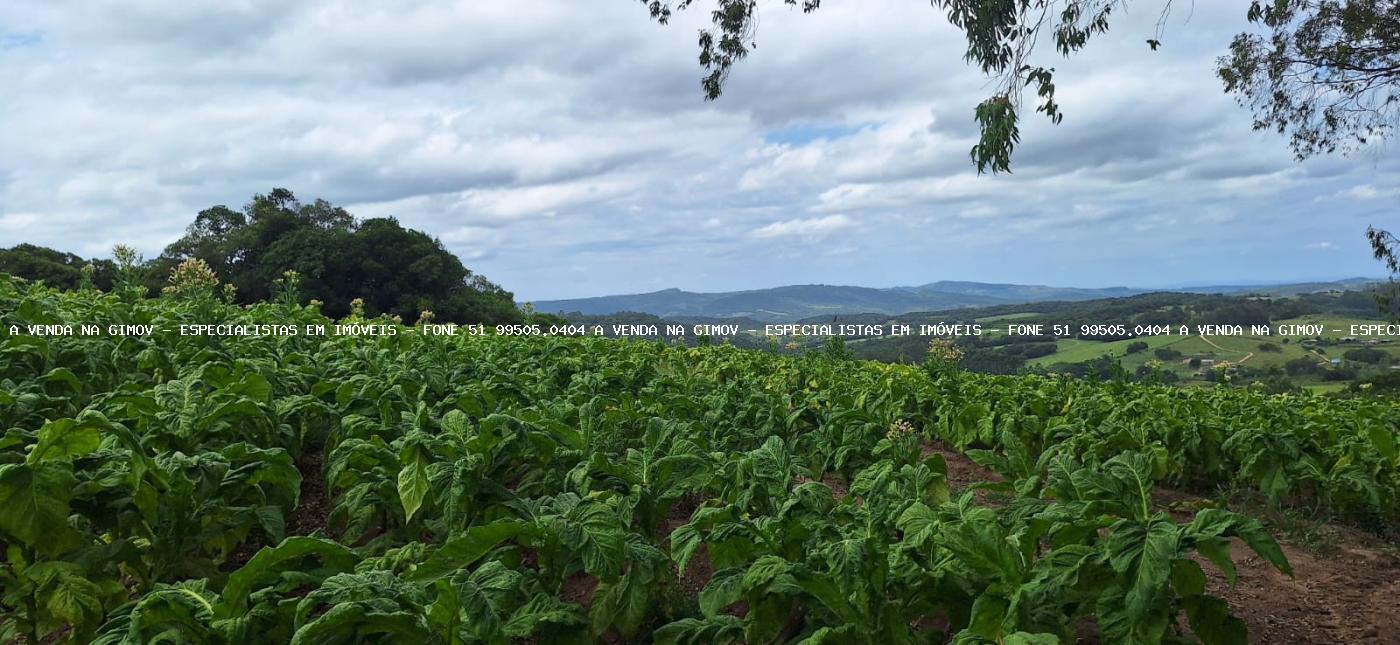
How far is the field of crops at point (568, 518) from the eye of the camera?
8.32 feet

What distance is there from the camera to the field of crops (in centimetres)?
254

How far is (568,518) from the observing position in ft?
9.91

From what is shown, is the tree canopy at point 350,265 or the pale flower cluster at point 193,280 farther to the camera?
the tree canopy at point 350,265

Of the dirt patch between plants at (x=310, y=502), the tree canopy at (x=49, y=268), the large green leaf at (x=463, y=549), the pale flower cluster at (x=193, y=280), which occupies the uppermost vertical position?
the tree canopy at (x=49, y=268)

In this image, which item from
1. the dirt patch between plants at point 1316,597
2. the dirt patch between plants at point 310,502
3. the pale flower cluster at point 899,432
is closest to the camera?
the dirt patch between plants at point 1316,597

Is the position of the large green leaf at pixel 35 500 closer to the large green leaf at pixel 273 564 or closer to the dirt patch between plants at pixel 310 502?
the large green leaf at pixel 273 564

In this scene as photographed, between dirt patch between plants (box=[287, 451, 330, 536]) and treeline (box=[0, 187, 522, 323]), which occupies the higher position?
treeline (box=[0, 187, 522, 323])

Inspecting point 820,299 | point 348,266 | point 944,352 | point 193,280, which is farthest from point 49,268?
point 820,299

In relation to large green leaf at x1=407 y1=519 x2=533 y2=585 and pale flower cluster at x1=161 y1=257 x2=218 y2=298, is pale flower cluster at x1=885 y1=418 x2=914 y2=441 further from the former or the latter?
pale flower cluster at x1=161 y1=257 x2=218 y2=298

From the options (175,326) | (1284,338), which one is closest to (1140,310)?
(1284,338)

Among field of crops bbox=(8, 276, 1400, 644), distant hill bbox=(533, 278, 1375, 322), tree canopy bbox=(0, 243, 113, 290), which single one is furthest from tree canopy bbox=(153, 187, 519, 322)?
distant hill bbox=(533, 278, 1375, 322)

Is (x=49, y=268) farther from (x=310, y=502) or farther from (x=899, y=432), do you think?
(x=899, y=432)

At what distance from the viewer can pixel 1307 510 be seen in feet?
19.3

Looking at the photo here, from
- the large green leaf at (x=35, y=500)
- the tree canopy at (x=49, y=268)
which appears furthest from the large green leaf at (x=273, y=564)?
the tree canopy at (x=49, y=268)
